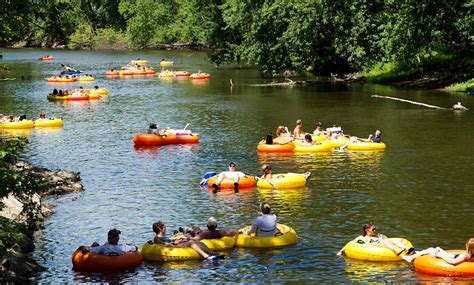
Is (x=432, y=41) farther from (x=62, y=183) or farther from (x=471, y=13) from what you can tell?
(x=62, y=183)

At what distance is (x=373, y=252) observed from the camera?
19.8m

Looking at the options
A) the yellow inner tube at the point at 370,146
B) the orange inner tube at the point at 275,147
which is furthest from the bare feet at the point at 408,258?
the orange inner tube at the point at 275,147

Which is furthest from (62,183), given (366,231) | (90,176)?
(366,231)

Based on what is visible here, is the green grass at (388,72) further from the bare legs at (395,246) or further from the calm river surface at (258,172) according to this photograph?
the bare legs at (395,246)

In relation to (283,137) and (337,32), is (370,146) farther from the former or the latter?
(337,32)

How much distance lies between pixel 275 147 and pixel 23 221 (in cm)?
1468

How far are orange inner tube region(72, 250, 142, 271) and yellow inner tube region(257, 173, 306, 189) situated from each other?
8.82 metres

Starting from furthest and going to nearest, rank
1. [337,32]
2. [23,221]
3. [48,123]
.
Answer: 1. [337,32]
2. [48,123]
3. [23,221]

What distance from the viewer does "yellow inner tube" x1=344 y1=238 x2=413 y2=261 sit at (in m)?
19.7

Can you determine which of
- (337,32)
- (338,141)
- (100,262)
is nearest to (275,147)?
(338,141)

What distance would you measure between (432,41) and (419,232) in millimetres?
32069

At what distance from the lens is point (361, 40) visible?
58.4 m

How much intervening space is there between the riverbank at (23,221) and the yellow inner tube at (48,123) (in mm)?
14009

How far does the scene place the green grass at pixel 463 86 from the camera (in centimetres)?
5240
